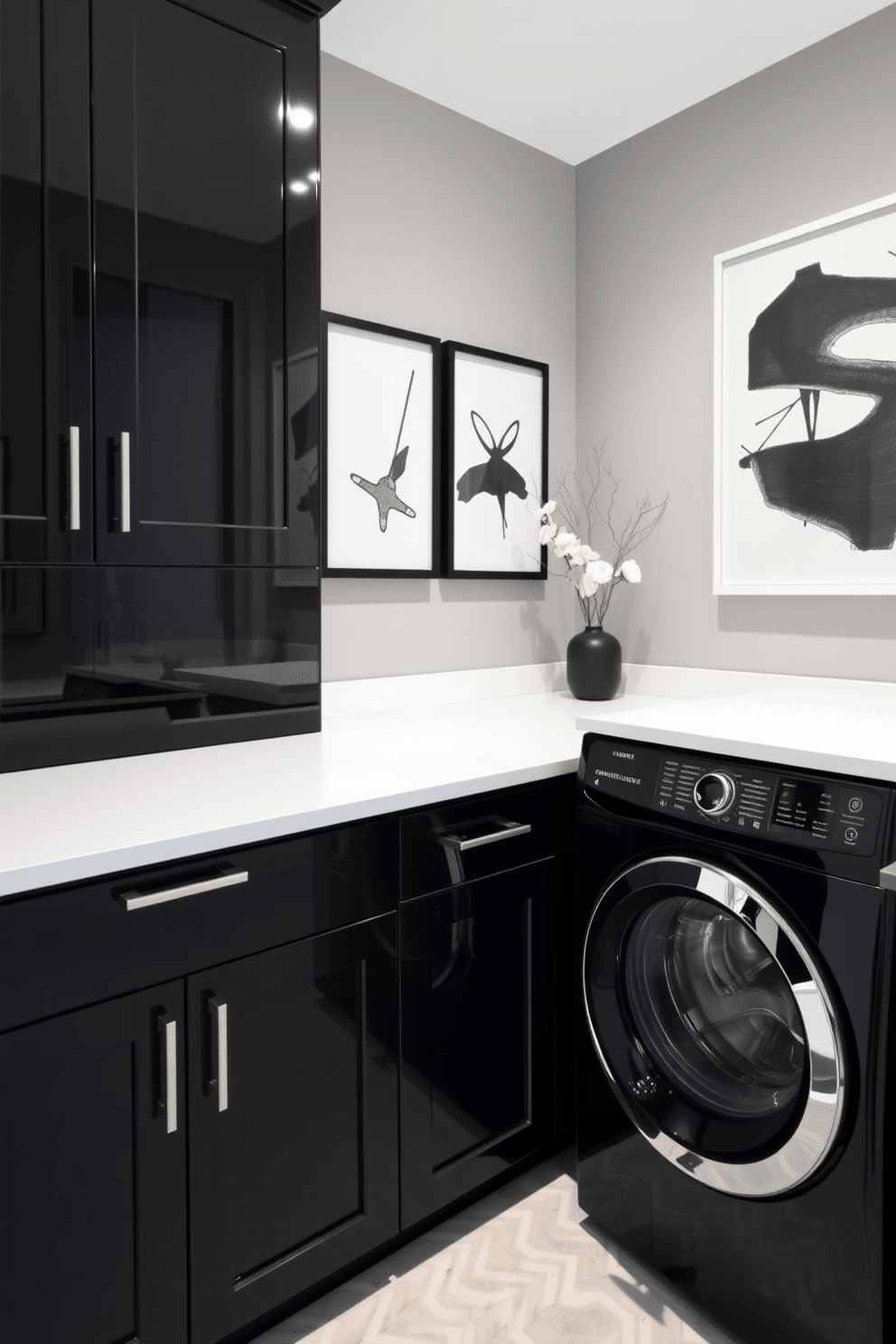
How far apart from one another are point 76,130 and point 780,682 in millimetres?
1943

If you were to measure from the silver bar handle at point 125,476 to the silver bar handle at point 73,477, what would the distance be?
0.08 meters

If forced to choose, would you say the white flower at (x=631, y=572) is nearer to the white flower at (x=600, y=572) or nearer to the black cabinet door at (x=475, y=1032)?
the white flower at (x=600, y=572)

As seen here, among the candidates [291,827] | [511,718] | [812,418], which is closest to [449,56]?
[812,418]

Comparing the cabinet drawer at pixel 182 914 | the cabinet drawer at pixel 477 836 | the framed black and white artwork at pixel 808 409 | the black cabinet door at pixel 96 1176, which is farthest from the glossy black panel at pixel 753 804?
the framed black and white artwork at pixel 808 409

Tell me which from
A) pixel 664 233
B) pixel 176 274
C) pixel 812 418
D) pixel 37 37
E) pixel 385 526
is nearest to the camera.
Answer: pixel 37 37

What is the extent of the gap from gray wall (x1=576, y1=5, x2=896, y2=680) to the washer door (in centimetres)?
94

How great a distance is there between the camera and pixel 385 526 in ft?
7.38

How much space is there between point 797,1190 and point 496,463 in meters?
1.88

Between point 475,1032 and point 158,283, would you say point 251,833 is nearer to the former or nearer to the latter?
point 475,1032

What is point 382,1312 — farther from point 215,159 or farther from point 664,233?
point 664,233

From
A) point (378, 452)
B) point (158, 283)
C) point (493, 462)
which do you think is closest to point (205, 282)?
point (158, 283)

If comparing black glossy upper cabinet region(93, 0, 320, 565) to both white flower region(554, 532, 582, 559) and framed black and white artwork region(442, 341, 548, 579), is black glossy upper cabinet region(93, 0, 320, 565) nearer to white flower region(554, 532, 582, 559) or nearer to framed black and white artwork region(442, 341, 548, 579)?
framed black and white artwork region(442, 341, 548, 579)

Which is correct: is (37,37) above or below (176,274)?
above

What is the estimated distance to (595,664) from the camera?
2.40m
